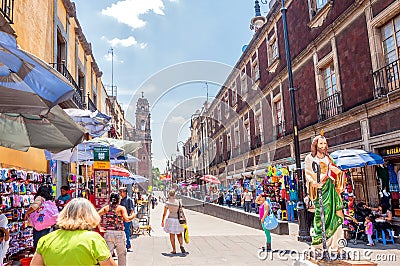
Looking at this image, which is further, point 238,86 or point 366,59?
point 238,86

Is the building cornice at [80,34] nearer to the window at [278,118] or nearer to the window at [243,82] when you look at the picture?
the window at [278,118]

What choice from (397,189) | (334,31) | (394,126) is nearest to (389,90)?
(394,126)

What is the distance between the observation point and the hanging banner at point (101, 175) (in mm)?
7934

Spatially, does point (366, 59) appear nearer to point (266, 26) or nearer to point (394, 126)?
point (394, 126)

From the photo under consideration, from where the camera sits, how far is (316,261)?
16.4 feet

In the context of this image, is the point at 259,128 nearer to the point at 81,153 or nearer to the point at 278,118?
Result: the point at 278,118

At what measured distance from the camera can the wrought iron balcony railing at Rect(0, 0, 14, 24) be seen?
7001 millimetres

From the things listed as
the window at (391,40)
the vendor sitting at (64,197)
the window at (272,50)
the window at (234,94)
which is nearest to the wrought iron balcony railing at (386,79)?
the window at (391,40)

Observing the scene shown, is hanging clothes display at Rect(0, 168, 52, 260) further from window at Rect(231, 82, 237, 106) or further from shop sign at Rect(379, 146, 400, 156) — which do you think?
window at Rect(231, 82, 237, 106)

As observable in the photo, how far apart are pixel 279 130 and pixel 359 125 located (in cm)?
784

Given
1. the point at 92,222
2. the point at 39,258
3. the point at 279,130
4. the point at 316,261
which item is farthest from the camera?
the point at 279,130

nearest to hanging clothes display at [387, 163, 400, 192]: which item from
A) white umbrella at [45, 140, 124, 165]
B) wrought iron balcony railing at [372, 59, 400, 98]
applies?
wrought iron balcony railing at [372, 59, 400, 98]

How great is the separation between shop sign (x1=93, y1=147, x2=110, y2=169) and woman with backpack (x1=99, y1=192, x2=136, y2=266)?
1868mm

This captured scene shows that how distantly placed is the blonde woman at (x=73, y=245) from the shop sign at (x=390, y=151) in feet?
31.4
